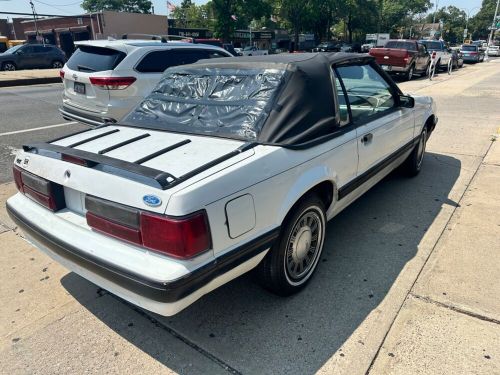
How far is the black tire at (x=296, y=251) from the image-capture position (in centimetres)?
264

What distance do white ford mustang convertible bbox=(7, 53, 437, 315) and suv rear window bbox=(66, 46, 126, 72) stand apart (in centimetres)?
323

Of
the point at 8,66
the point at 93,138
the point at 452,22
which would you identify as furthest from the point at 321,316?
the point at 452,22

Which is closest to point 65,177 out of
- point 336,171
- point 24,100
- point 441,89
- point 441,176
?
point 336,171

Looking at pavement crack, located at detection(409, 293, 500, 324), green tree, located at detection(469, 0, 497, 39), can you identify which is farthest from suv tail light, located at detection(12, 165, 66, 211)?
green tree, located at detection(469, 0, 497, 39)

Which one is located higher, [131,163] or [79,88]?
[131,163]

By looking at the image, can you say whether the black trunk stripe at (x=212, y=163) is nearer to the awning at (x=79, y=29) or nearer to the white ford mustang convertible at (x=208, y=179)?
the white ford mustang convertible at (x=208, y=179)

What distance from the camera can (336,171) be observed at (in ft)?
10.1

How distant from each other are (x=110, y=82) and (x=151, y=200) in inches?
187

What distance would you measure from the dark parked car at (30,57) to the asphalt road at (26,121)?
1111 centimetres

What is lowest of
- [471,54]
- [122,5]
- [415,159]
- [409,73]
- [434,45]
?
[471,54]

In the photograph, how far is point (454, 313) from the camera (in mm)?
2684

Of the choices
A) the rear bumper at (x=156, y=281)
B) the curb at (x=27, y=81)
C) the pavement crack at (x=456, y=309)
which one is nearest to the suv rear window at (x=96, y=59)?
the rear bumper at (x=156, y=281)

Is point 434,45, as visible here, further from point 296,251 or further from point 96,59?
point 296,251

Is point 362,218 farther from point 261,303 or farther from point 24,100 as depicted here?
point 24,100
